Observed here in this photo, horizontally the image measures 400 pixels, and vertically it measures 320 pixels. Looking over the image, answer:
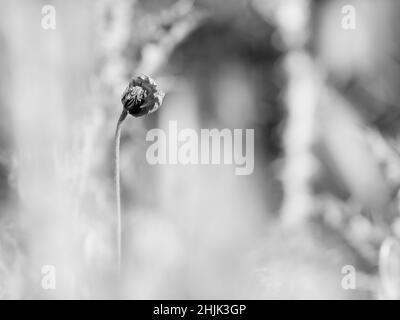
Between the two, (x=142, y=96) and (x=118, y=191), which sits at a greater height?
(x=142, y=96)

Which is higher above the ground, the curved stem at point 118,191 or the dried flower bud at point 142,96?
the dried flower bud at point 142,96

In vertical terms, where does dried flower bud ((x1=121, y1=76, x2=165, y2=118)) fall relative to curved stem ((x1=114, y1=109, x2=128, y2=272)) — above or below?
above

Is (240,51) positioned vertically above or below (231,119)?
above

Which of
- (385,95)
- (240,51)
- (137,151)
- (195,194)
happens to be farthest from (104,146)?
(385,95)

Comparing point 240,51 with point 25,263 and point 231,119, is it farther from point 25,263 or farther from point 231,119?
point 25,263
